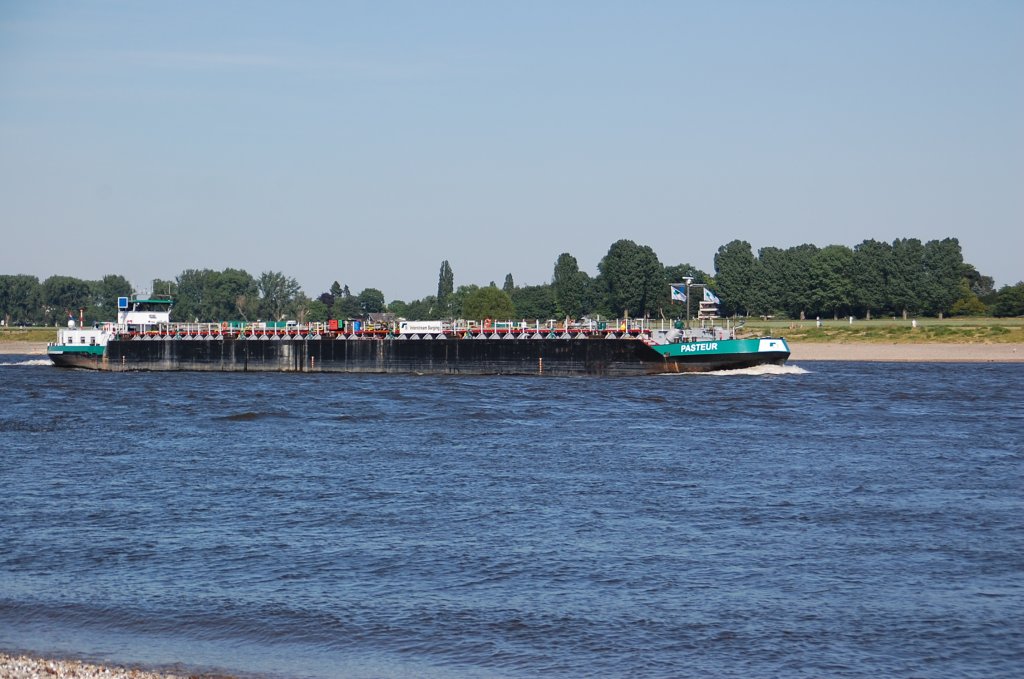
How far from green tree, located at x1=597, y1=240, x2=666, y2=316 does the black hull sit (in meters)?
98.4

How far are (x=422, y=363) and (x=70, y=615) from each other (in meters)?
71.4

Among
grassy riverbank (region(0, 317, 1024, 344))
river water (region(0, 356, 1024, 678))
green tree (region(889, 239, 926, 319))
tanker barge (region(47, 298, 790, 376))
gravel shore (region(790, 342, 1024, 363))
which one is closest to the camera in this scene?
river water (region(0, 356, 1024, 678))

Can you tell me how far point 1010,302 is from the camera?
17612 cm

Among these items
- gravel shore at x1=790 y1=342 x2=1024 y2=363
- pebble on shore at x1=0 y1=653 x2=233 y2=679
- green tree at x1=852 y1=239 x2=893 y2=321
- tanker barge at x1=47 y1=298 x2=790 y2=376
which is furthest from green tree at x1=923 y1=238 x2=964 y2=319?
pebble on shore at x1=0 y1=653 x2=233 y2=679

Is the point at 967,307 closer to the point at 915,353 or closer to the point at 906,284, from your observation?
the point at 906,284

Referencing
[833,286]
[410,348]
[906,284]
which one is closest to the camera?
[410,348]

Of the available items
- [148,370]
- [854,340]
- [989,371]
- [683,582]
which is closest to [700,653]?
[683,582]

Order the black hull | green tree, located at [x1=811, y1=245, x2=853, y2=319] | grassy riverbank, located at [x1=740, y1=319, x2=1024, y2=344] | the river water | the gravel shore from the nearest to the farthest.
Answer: the river water
the black hull
the gravel shore
grassy riverbank, located at [x1=740, y1=319, x2=1024, y2=344]
green tree, located at [x1=811, y1=245, x2=853, y2=319]

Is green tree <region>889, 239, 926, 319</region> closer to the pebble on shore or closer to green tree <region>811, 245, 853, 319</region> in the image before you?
green tree <region>811, 245, 853, 319</region>

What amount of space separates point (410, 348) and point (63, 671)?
7618cm

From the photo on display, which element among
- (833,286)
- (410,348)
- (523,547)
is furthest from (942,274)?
(523,547)

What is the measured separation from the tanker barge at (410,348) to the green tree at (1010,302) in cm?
10289

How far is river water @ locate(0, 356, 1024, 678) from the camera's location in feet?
60.0

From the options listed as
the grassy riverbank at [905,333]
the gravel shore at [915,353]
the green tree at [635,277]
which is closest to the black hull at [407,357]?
the gravel shore at [915,353]
